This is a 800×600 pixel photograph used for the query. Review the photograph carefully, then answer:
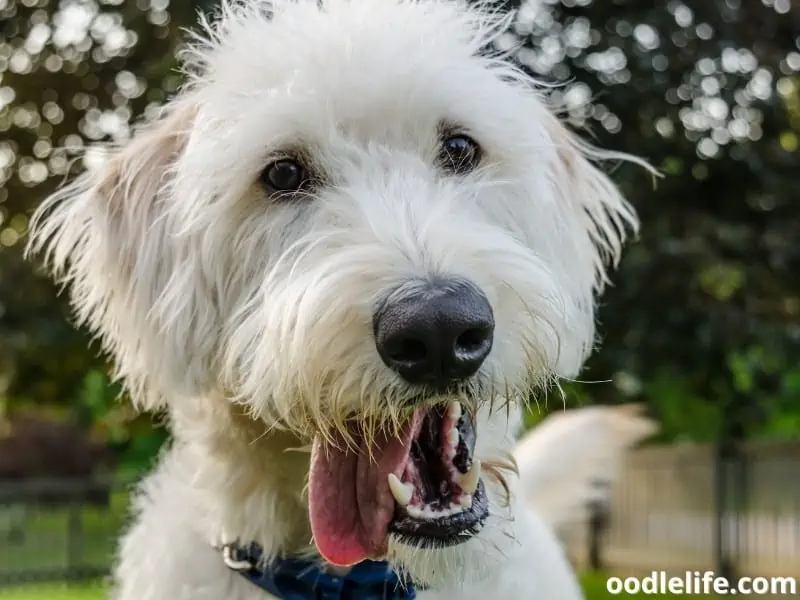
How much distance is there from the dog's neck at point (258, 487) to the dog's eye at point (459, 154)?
2.57 feet

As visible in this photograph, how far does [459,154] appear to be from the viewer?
2.29 metres

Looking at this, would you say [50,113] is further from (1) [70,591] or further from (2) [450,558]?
(1) [70,591]

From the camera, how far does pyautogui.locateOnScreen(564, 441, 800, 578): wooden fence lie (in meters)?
8.38

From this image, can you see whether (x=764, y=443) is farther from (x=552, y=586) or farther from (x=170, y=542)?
(x=170, y=542)

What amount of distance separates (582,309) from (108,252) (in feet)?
4.40

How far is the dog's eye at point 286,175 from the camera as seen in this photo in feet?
7.25

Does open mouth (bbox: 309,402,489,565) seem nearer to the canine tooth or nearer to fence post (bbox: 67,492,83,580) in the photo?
the canine tooth

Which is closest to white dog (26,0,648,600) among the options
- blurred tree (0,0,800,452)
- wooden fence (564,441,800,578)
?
blurred tree (0,0,800,452)

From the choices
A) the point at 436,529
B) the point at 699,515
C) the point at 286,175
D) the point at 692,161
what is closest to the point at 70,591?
the point at 699,515

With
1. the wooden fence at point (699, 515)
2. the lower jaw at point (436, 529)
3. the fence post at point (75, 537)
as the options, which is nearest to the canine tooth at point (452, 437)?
the lower jaw at point (436, 529)

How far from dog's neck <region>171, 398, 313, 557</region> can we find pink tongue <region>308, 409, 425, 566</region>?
0.17 meters

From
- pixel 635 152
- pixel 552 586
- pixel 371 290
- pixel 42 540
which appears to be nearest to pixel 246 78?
pixel 371 290

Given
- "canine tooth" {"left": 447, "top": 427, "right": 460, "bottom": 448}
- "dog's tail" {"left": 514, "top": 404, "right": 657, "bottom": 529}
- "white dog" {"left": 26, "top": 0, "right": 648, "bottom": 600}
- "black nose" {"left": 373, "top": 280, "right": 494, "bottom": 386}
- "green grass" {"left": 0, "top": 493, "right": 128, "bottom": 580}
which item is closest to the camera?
"black nose" {"left": 373, "top": 280, "right": 494, "bottom": 386}

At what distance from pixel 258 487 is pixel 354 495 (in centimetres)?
34
